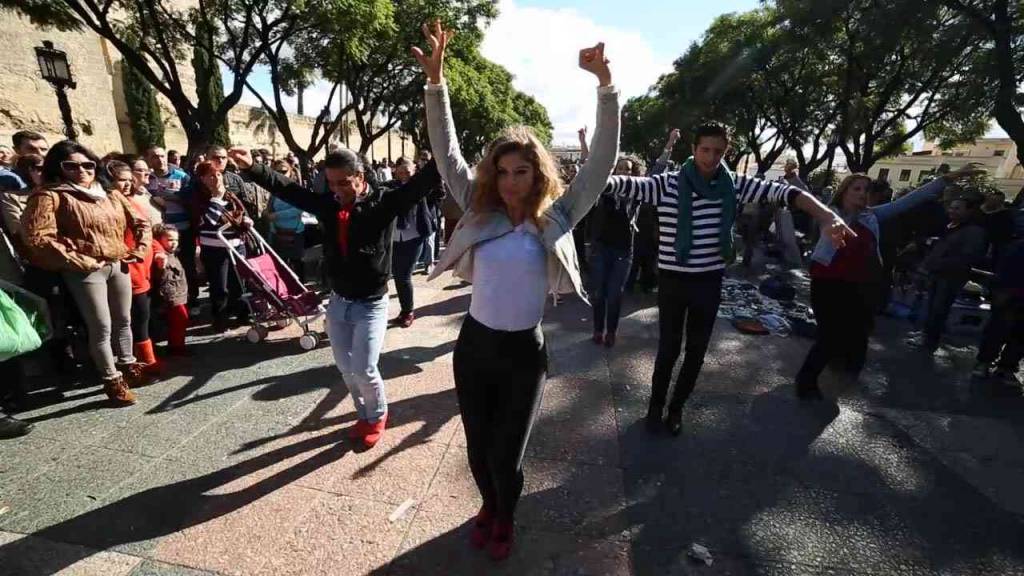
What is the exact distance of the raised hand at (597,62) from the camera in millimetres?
1865

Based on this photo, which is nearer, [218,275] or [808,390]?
[808,390]

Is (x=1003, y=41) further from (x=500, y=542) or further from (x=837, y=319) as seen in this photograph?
(x=500, y=542)

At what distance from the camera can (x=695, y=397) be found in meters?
3.78

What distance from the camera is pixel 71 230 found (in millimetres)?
3029

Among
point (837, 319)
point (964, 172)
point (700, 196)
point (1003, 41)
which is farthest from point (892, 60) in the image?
point (700, 196)

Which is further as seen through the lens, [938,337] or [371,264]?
[938,337]

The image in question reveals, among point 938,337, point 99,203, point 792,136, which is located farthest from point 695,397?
point 792,136

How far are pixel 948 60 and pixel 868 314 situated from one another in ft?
44.3

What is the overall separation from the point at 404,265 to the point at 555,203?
3411mm

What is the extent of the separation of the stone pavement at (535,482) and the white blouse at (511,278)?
1.17 m

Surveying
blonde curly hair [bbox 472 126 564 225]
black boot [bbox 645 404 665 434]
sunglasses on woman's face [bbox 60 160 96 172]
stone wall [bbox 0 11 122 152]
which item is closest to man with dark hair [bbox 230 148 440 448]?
blonde curly hair [bbox 472 126 564 225]

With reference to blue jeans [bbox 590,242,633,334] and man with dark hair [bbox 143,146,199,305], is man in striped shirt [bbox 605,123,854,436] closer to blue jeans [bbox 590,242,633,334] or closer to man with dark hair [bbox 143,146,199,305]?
blue jeans [bbox 590,242,633,334]

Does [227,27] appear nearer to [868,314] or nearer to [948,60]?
[868,314]

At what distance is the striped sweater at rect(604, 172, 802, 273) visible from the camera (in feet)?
8.93
